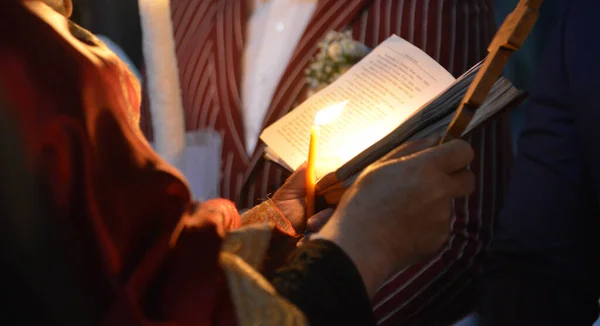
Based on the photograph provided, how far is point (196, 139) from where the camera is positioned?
944mm

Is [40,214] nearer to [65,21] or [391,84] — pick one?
[65,21]

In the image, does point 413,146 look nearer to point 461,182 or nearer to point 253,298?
point 461,182

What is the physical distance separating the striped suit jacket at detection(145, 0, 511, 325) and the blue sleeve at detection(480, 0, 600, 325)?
68 mm

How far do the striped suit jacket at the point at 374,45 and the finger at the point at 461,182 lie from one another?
0.23 metres

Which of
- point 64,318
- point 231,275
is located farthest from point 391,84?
point 64,318

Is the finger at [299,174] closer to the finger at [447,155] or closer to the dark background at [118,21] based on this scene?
the finger at [447,155]

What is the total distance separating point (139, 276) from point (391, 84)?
384mm

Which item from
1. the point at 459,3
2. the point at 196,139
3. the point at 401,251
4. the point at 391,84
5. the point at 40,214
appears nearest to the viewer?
the point at 40,214

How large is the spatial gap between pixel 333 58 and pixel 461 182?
35 centimetres

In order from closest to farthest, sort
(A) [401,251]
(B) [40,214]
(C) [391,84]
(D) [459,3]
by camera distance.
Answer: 1. (B) [40,214]
2. (A) [401,251]
3. (C) [391,84]
4. (D) [459,3]

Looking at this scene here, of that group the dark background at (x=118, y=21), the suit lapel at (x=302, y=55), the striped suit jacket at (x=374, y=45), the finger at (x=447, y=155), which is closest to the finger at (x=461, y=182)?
the finger at (x=447, y=155)

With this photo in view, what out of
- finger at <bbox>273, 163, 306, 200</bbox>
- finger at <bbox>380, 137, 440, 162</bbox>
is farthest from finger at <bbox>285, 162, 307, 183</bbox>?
finger at <bbox>380, 137, 440, 162</bbox>

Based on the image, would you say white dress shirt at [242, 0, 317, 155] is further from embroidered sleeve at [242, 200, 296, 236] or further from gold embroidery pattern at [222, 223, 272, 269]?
gold embroidery pattern at [222, 223, 272, 269]

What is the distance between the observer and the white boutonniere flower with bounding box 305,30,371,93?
753mm
